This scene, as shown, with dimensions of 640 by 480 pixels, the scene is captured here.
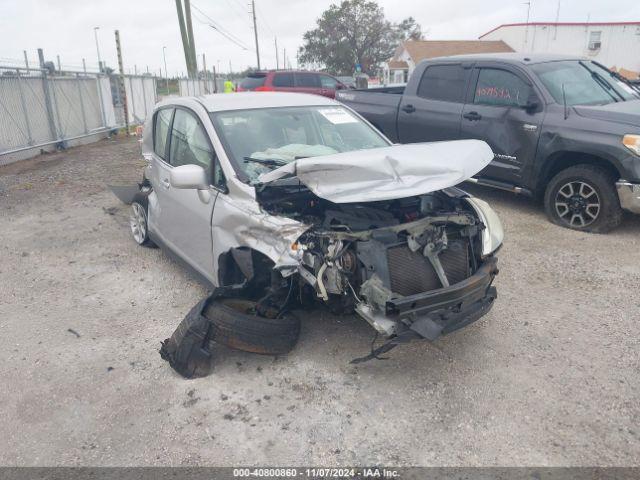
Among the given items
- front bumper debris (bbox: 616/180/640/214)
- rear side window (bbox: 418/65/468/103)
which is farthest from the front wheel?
front bumper debris (bbox: 616/180/640/214)

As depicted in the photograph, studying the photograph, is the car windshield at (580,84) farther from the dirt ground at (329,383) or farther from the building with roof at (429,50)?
the building with roof at (429,50)

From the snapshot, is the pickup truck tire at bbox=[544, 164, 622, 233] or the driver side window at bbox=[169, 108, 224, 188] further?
the pickup truck tire at bbox=[544, 164, 622, 233]

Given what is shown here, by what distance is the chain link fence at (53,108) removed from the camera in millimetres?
11188

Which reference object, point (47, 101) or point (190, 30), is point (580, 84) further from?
point (190, 30)

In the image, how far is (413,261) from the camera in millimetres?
3199

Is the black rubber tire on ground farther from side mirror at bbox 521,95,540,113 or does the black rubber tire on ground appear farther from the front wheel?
side mirror at bbox 521,95,540,113

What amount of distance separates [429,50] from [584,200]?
4015 centimetres

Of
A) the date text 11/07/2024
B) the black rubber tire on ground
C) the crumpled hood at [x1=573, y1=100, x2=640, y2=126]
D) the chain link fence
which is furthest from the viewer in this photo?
the chain link fence

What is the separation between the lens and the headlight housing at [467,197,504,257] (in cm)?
350

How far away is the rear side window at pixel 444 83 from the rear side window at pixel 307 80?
988 cm

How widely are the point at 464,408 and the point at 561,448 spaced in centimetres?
56

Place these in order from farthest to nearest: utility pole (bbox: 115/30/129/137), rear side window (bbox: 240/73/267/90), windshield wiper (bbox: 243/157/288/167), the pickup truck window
Result: utility pole (bbox: 115/30/129/137)
rear side window (bbox: 240/73/267/90)
the pickup truck window
windshield wiper (bbox: 243/157/288/167)

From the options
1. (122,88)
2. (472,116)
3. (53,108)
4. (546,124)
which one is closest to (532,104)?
(546,124)

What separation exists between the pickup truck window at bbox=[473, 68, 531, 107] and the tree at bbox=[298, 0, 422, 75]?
4933 centimetres
